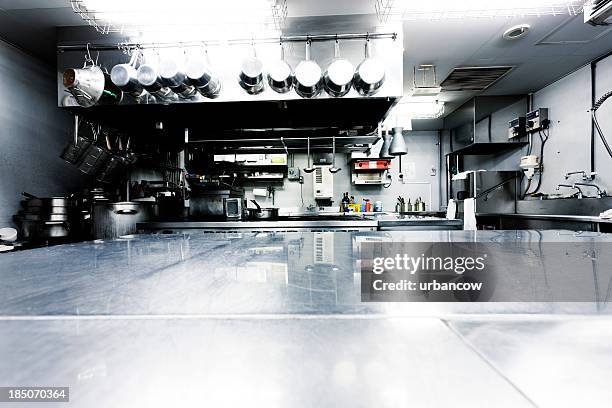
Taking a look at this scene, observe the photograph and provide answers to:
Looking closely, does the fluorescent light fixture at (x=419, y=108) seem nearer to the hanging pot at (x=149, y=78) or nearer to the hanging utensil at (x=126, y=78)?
the hanging pot at (x=149, y=78)

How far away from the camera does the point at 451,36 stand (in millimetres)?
2539

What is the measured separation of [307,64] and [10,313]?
192 centimetres

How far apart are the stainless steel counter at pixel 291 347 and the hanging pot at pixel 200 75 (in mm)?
1729

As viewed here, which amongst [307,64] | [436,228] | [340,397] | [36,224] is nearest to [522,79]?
[436,228]

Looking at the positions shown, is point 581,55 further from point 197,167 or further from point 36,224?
point 36,224

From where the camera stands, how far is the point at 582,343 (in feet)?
0.85

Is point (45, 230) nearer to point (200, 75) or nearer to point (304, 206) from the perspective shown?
point (200, 75)

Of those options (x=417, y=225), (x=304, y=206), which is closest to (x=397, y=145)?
(x=417, y=225)

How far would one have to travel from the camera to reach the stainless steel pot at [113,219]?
215cm

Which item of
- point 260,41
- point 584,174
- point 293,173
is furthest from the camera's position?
point 293,173

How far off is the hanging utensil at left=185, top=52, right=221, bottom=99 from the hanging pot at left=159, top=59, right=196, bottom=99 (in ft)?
0.16

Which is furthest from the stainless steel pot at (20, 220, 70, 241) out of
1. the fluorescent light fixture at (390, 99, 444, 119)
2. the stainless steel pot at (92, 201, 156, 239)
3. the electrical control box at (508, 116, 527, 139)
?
the electrical control box at (508, 116, 527, 139)

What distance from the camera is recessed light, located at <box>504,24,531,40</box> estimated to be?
241 cm

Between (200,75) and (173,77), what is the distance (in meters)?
0.17
